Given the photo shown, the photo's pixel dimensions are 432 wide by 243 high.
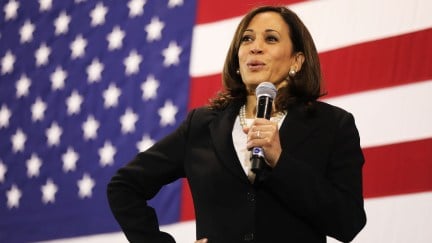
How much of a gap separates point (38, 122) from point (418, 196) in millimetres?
1654

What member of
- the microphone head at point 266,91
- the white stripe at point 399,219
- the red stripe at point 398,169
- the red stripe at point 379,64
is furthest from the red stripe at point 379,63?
the microphone head at point 266,91

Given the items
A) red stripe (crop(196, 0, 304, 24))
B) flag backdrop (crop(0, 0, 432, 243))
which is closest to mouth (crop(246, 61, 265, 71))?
flag backdrop (crop(0, 0, 432, 243))

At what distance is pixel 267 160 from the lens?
1.41 m

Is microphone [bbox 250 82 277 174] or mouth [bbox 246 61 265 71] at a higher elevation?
mouth [bbox 246 61 265 71]

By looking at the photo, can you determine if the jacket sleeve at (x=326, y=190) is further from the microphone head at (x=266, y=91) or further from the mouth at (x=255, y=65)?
the mouth at (x=255, y=65)

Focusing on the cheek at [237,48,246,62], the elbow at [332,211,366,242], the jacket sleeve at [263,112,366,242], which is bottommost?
the elbow at [332,211,366,242]

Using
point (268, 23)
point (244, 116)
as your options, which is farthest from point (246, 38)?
point (244, 116)

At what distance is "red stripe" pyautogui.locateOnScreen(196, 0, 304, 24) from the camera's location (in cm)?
274

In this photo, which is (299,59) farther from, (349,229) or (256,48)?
(349,229)

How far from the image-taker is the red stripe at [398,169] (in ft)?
7.24

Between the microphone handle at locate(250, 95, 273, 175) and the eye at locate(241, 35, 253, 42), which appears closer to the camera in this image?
the microphone handle at locate(250, 95, 273, 175)

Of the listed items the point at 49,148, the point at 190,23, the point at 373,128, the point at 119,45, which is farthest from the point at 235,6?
the point at 49,148

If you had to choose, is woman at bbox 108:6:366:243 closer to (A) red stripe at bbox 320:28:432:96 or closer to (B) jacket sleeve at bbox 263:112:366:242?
(B) jacket sleeve at bbox 263:112:366:242

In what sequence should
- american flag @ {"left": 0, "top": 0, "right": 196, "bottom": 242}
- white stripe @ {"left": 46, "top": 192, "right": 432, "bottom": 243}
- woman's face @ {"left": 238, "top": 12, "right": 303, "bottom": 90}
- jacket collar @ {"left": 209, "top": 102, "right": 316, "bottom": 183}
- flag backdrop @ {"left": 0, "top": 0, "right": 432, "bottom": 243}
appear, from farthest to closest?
american flag @ {"left": 0, "top": 0, "right": 196, "bottom": 242} < flag backdrop @ {"left": 0, "top": 0, "right": 432, "bottom": 243} < white stripe @ {"left": 46, "top": 192, "right": 432, "bottom": 243} < woman's face @ {"left": 238, "top": 12, "right": 303, "bottom": 90} < jacket collar @ {"left": 209, "top": 102, "right": 316, "bottom": 183}
